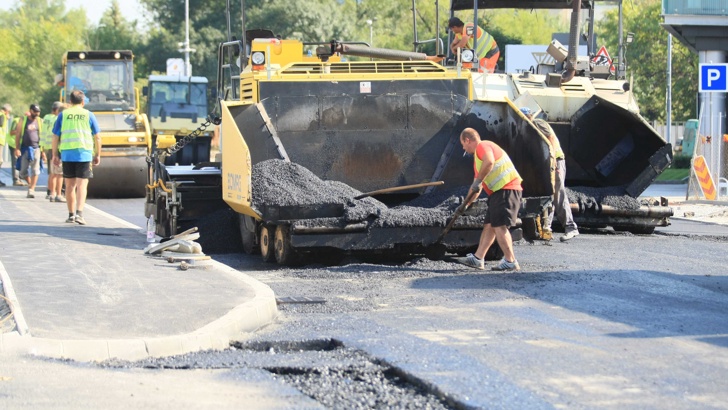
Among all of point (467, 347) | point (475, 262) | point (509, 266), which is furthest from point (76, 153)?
point (467, 347)

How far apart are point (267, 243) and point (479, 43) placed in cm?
541

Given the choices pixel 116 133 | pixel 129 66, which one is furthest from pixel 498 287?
pixel 129 66

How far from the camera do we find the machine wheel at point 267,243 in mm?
11672

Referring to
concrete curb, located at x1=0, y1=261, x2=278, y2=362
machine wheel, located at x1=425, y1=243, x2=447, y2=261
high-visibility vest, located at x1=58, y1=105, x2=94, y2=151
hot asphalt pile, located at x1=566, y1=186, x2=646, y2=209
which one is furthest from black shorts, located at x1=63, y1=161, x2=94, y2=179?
concrete curb, located at x1=0, y1=261, x2=278, y2=362

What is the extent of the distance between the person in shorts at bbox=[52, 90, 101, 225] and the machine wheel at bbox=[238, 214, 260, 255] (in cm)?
285

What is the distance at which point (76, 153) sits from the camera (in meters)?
14.6

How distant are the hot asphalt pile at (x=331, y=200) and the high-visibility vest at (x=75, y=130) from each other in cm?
393

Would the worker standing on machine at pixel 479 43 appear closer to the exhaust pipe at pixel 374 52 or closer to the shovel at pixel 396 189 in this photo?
the exhaust pipe at pixel 374 52

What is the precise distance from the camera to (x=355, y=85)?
12.4m

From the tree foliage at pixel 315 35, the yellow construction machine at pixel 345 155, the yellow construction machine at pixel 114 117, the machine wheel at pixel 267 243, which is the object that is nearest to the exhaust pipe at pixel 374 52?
the yellow construction machine at pixel 345 155

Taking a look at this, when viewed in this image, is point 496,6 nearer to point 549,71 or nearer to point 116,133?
point 549,71

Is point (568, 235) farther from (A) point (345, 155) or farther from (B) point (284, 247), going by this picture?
(B) point (284, 247)

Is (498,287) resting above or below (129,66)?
below

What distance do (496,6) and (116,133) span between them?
8.91 metres
